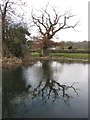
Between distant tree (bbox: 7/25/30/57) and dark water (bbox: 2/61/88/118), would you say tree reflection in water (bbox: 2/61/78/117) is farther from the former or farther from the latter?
distant tree (bbox: 7/25/30/57)

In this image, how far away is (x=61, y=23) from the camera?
3181 cm

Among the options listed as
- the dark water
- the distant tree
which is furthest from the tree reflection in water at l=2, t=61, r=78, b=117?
the distant tree

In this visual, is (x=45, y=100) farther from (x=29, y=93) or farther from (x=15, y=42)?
(x=15, y=42)

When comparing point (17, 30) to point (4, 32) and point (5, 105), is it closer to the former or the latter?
point (4, 32)

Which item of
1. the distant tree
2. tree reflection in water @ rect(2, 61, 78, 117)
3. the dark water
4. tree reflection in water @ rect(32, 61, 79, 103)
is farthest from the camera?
the distant tree

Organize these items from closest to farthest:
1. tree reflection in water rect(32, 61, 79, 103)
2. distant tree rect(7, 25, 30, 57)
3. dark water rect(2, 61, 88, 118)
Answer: dark water rect(2, 61, 88, 118)
tree reflection in water rect(32, 61, 79, 103)
distant tree rect(7, 25, 30, 57)

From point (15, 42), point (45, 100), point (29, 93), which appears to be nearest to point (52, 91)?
point (29, 93)

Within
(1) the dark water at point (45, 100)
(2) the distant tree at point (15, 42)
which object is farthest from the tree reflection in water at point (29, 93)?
(2) the distant tree at point (15, 42)

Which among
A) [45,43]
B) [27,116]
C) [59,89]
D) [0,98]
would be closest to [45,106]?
[27,116]

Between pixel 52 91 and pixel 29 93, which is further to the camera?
pixel 52 91

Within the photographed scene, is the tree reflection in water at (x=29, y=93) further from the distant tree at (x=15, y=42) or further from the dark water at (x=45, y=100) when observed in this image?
the distant tree at (x=15, y=42)

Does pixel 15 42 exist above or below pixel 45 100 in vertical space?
above

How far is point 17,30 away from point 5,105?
15.6 meters

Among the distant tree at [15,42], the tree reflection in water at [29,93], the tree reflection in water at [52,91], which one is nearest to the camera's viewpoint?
the tree reflection in water at [29,93]
